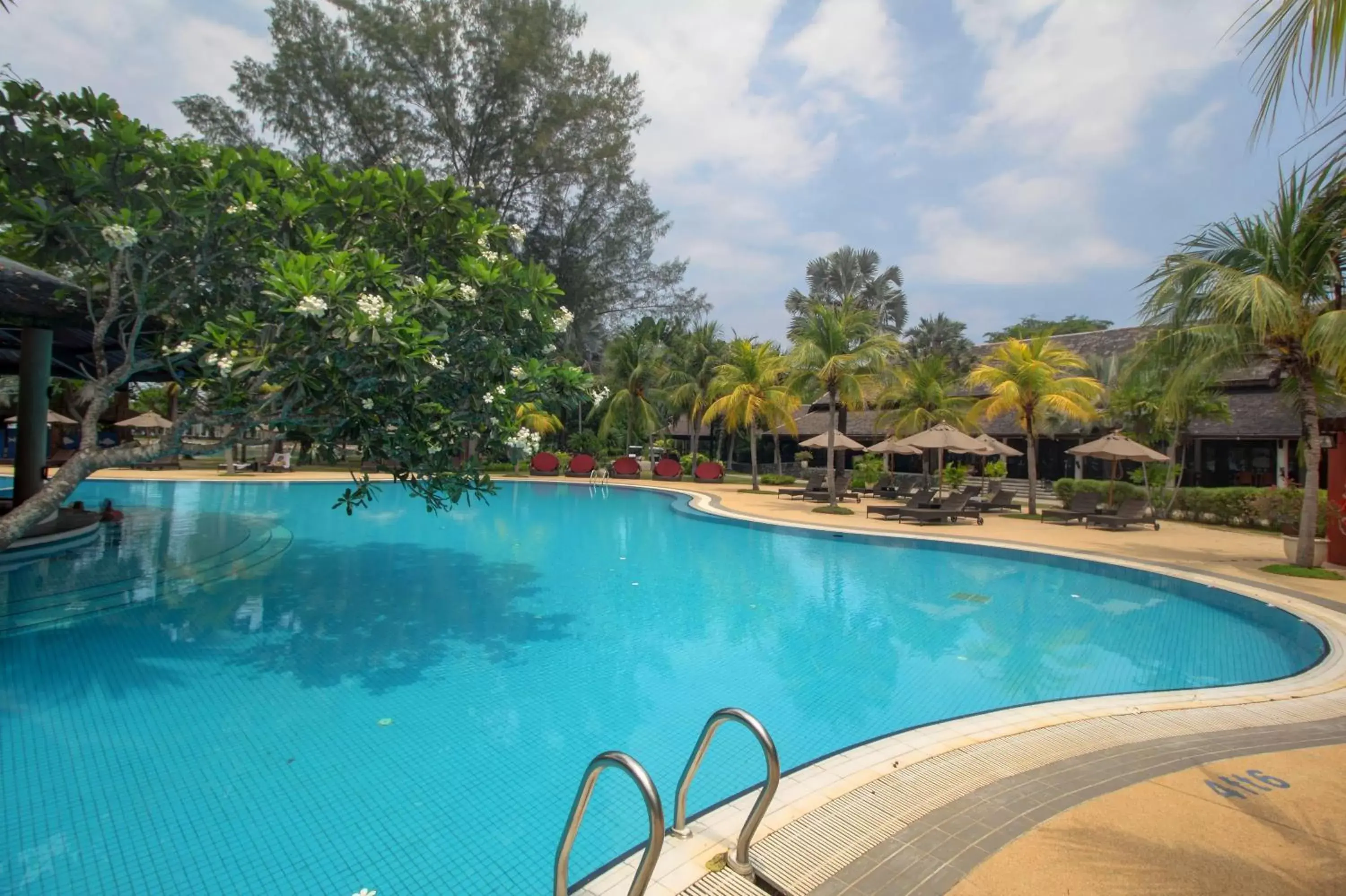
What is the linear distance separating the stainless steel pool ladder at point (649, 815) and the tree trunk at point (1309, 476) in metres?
12.6

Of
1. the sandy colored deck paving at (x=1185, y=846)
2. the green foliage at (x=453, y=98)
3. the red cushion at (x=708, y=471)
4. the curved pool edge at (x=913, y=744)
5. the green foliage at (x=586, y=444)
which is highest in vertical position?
the green foliage at (x=453, y=98)

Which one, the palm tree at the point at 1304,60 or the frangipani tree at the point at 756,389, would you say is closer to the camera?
the palm tree at the point at 1304,60

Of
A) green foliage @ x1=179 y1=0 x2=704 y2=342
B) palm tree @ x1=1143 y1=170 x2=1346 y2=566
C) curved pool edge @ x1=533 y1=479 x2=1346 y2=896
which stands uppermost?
green foliage @ x1=179 y1=0 x2=704 y2=342

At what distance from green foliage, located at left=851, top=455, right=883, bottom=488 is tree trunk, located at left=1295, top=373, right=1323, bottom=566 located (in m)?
13.1

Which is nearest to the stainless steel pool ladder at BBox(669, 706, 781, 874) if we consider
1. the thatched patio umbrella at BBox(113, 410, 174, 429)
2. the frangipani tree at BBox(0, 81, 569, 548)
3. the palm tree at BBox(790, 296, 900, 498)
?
the frangipani tree at BBox(0, 81, 569, 548)

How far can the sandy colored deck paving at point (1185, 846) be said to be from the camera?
286cm

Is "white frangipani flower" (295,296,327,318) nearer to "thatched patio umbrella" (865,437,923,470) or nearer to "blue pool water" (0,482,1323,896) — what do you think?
"blue pool water" (0,482,1323,896)

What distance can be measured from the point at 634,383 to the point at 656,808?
28.6 metres

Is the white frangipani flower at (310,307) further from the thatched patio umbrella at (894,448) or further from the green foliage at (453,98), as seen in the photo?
the green foliage at (453,98)

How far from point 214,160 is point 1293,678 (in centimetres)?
1109

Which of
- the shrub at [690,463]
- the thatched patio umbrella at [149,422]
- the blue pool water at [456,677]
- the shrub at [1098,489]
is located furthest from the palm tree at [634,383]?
the blue pool water at [456,677]

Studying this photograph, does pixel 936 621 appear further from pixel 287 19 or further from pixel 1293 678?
pixel 287 19

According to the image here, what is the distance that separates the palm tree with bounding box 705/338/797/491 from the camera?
2248cm

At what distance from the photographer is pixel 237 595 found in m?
8.84
